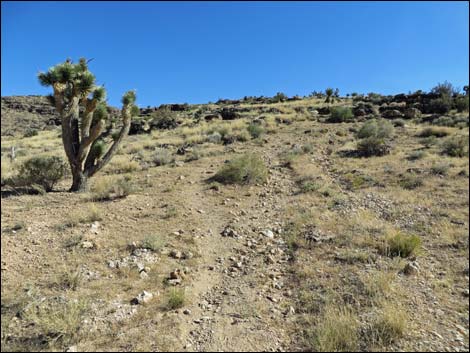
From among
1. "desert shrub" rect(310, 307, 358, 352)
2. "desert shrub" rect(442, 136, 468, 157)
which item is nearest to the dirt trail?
"desert shrub" rect(310, 307, 358, 352)

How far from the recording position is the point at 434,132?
15719 millimetres

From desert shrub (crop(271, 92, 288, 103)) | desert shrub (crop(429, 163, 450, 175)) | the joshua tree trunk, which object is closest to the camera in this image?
desert shrub (crop(429, 163, 450, 175))

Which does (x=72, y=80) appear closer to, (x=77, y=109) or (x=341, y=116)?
(x=77, y=109)

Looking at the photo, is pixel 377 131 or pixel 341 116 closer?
pixel 377 131

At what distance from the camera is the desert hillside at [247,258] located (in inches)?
160

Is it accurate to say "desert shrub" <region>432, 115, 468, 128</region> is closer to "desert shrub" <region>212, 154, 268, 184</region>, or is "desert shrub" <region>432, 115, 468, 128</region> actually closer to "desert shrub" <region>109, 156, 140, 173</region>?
"desert shrub" <region>212, 154, 268, 184</region>

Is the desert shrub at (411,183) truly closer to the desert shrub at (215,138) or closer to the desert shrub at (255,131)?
the desert shrub at (255,131)

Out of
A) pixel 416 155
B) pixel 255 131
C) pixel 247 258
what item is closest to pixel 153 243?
pixel 247 258

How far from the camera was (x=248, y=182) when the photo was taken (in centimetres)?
1127

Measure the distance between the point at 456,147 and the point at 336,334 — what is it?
1138cm

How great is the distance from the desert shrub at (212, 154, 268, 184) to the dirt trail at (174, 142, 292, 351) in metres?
2.10

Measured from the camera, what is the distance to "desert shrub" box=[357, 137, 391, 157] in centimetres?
1370

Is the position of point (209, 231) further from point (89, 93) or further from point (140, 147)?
point (140, 147)

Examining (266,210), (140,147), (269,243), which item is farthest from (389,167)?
(140,147)
